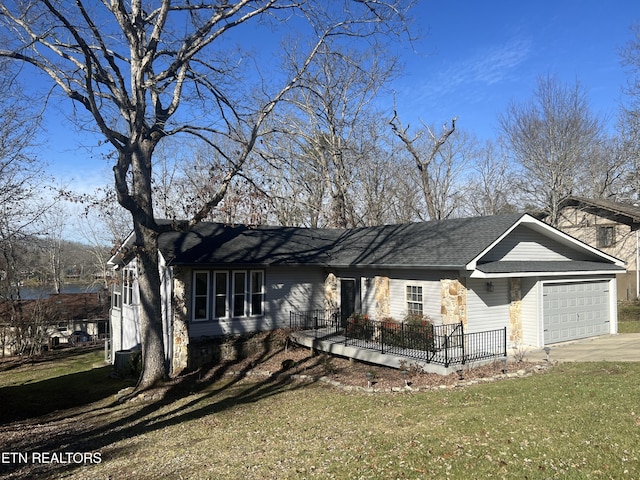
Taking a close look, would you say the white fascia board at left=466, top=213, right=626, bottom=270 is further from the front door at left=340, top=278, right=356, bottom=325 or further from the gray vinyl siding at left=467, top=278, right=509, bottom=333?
the front door at left=340, top=278, right=356, bottom=325

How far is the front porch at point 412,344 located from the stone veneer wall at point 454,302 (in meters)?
0.29

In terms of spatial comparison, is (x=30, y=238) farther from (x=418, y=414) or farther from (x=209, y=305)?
(x=418, y=414)

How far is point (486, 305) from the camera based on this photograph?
1520 cm

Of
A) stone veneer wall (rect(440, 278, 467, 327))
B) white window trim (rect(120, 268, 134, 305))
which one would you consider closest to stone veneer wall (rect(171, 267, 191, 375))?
white window trim (rect(120, 268, 134, 305))

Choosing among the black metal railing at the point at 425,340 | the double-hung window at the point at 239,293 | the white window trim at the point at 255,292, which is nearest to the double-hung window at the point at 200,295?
the double-hung window at the point at 239,293

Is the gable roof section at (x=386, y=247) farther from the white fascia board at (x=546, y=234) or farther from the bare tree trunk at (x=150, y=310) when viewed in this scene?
the bare tree trunk at (x=150, y=310)

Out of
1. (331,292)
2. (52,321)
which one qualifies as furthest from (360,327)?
(52,321)

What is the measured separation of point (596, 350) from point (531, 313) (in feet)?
7.09

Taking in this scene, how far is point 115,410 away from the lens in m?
12.9

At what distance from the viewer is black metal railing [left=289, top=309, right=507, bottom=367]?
44.5ft

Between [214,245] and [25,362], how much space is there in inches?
534

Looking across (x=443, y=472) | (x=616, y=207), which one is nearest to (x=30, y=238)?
(x=443, y=472)

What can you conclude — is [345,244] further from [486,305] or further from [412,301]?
[486,305]

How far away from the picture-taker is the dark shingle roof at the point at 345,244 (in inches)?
610
